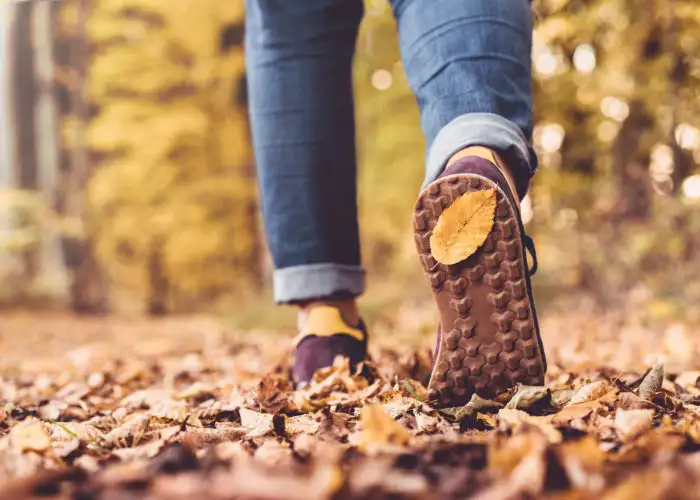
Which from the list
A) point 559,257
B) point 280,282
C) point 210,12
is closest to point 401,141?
point 559,257

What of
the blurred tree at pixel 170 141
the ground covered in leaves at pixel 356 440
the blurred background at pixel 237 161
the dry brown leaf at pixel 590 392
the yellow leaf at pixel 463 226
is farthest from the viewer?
the blurred tree at pixel 170 141

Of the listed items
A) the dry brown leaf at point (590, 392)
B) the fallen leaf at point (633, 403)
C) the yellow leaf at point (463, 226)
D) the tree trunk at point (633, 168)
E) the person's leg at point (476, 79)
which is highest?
the tree trunk at point (633, 168)

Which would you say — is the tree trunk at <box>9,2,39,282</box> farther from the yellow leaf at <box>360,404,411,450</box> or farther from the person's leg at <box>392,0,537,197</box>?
the yellow leaf at <box>360,404,411,450</box>

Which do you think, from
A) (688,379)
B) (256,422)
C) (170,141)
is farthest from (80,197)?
(688,379)

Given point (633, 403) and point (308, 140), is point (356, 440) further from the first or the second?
point (308, 140)

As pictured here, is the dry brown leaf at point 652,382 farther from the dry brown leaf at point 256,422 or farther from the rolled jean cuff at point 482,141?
the dry brown leaf at point 256,422

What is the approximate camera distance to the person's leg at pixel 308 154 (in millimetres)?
1341

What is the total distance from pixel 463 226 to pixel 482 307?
13 cm

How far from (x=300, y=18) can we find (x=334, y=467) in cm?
100

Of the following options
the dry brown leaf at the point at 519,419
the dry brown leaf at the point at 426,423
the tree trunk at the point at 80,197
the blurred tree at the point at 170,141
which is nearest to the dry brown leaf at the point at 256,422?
the dry brown leaf at the point at 426,423

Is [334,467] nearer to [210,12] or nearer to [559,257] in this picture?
[559,257]

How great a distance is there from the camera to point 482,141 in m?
1.01

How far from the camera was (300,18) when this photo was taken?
134 cm

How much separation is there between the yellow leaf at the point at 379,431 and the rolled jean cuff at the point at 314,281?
0.54 m
